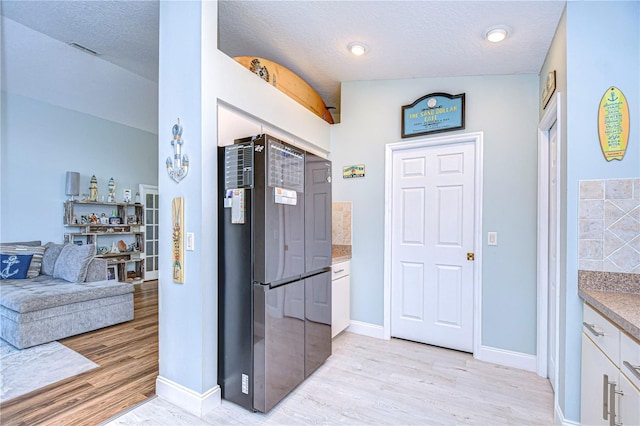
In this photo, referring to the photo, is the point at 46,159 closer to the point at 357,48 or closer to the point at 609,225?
the point at 357,48

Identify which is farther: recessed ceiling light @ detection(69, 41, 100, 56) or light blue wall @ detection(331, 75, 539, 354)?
recessed ceiling light @ detection(69, 41, 100, 56)

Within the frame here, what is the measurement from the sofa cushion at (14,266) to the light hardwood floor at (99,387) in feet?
4.77

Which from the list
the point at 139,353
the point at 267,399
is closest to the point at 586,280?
the point at 267,399

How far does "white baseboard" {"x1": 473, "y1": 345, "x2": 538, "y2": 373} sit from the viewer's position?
2555mm

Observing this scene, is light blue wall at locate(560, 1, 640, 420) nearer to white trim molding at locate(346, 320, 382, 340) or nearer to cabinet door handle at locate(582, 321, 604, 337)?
cabinet door handle at locate(582, 321, 604, 337)

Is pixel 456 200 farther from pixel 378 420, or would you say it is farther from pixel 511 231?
pixel 378 420

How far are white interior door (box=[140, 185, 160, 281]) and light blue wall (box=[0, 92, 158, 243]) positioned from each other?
49cm

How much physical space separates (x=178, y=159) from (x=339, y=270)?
1.84 meters

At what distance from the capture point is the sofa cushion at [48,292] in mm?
2943

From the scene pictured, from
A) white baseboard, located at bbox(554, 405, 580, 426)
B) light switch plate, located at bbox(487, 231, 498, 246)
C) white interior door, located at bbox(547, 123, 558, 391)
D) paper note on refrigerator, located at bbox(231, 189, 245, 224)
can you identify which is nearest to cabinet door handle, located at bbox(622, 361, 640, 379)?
white baseboard, located at bbox(554, 405, 580, 426)

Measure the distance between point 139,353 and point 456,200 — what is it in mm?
3304

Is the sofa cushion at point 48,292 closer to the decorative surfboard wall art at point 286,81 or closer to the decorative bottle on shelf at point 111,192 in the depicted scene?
the decorative bottle on shelf at point 111,192

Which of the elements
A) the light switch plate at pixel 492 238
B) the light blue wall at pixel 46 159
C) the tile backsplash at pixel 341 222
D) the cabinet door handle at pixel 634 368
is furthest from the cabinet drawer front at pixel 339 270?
the light blue wall at pixel 46 159

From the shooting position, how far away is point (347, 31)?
2373mm
